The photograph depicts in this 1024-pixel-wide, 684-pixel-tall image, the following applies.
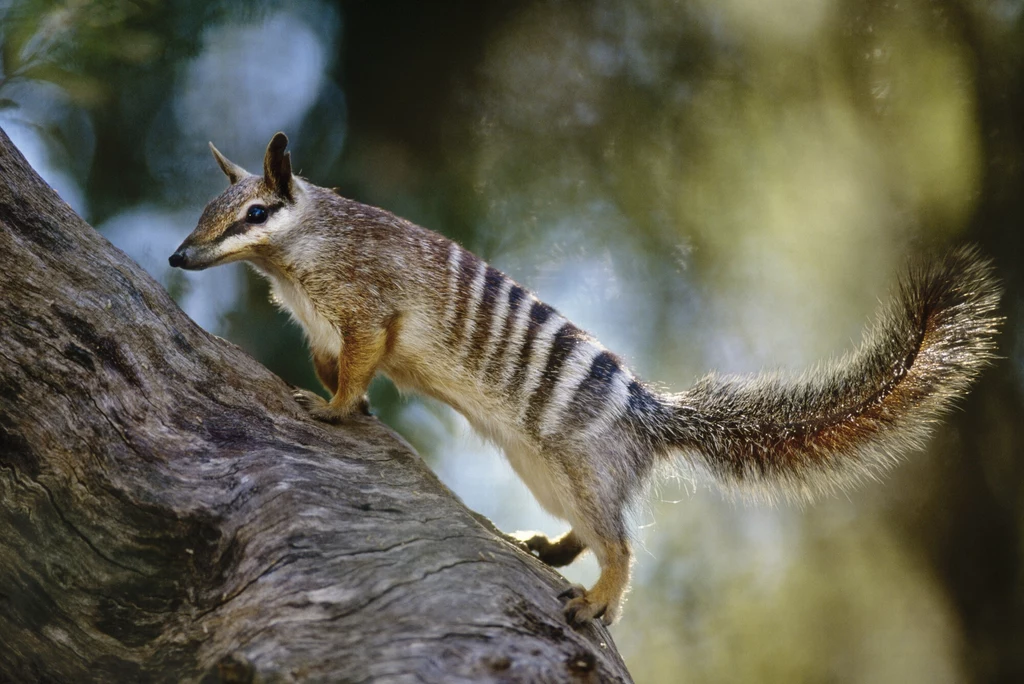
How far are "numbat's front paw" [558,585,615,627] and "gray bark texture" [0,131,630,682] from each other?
0.08 metres

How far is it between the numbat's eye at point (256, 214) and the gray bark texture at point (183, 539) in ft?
1.72

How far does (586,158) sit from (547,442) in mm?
1939

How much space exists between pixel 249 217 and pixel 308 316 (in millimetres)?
428

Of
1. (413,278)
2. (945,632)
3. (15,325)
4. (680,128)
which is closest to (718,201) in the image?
(680,128)

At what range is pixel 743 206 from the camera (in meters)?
4.18

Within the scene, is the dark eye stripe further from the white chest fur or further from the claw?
the claw

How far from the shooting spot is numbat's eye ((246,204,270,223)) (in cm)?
279

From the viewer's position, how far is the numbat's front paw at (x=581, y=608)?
2371mm

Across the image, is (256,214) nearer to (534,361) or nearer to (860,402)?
(534,361)

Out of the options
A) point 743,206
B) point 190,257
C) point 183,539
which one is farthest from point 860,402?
point 190,257

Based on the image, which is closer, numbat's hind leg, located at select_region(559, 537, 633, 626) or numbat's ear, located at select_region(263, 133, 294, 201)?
numbat's hind leg, located at select_region(559, 537, 633, 626)

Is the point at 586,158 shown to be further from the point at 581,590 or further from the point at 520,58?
the point at 581,590

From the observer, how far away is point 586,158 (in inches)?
164

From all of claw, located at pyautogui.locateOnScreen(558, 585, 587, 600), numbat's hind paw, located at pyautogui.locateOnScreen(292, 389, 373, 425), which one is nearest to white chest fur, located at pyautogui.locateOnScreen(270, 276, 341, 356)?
numbat's hind paw, located at pyautogui.locateOnScreen(292, 389, 373, 425)
